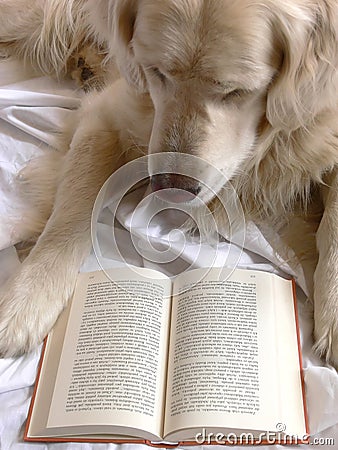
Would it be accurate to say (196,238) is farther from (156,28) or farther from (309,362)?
(156,28)

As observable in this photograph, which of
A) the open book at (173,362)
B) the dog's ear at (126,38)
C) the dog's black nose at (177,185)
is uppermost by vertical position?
the dog's ear at (126,38)

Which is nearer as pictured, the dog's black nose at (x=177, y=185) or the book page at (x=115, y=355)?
the book page at (x=115, y=355)

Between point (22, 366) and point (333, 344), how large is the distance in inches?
21.8

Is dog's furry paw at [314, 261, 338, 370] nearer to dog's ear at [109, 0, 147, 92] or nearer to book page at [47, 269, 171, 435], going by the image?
book page at [47, 269, 171, 435]

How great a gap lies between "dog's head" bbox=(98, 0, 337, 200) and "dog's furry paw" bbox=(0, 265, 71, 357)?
11.1 inches

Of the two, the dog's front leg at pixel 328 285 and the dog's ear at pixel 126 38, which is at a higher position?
the dog's ear at pixel 126 38

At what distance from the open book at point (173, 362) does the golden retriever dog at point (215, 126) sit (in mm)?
66

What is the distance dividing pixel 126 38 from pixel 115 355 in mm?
581

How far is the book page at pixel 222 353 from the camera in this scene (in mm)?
987

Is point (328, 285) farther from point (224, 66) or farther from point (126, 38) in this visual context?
point (126, 38)

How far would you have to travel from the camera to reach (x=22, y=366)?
1.09m

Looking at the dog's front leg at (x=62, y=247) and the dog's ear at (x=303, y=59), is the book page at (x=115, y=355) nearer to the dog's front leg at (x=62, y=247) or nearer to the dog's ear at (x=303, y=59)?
the dog's front leg at (x=62, y=247)

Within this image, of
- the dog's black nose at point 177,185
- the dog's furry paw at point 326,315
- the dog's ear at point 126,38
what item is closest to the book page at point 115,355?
the dog's black nose at point 177,185

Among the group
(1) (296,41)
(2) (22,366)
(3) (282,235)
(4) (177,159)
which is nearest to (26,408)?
(2) (22,366)
